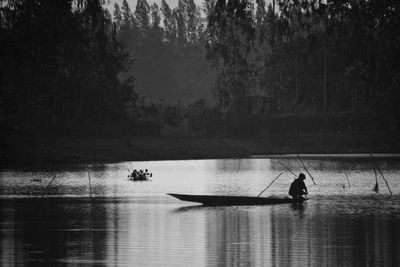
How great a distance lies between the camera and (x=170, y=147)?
309ft

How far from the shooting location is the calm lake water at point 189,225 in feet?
88.5

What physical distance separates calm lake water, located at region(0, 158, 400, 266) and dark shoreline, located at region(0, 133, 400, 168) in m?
16.0

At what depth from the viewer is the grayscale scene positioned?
96.8 ft

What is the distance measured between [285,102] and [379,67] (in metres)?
84.2

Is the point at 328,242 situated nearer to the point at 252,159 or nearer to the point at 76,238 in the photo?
the point at 76,238

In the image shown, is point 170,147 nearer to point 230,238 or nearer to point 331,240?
point 230,238

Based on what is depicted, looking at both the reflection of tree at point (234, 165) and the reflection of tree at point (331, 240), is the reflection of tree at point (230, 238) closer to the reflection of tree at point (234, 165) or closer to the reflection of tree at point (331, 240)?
the reflection of tree at point (331, 240)

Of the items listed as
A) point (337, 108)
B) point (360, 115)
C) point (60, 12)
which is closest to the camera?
point (60, 12)

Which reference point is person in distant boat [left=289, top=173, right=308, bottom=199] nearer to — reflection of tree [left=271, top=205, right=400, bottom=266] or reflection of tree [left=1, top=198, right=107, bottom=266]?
reflection of tree [left=271, top=205, right=400, bottom=266]

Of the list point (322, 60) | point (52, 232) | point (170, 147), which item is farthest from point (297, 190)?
point (322, 60)

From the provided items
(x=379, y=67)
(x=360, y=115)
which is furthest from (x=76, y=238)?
(x=360, y=115)

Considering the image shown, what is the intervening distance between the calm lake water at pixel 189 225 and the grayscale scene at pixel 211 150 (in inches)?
3.6

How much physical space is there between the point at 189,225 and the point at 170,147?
2277 inches

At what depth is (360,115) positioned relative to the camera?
9994 cm
